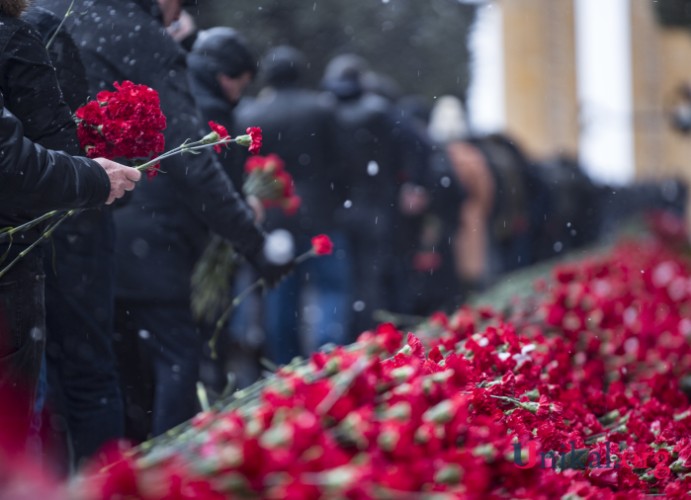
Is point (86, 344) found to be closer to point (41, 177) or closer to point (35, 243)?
point (35, 243)

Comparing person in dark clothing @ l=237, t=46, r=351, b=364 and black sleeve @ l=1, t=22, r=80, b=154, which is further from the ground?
black sleeve @ l=1, t=22, r=80, b=154

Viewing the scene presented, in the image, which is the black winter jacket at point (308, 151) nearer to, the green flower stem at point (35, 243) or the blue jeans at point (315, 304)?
the blue jeans at point (315, 304)

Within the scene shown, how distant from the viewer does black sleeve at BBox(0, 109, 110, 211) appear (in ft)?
7.24

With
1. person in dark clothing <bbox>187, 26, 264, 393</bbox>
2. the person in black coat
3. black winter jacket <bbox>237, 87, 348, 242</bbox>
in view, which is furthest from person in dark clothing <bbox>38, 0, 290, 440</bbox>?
the person in black coat

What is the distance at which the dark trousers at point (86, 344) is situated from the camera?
2.78 m

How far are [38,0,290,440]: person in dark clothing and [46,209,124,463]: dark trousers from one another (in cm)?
8

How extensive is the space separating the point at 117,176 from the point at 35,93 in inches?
9.6

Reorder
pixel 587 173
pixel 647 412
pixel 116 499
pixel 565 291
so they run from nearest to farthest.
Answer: pixel 116 499 → pixel 647 412 → pixel 565 291 → pixel 587 173

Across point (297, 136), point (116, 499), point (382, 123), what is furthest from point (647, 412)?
point (382, 123)

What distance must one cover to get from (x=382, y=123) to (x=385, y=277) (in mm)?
1149

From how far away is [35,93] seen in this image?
2.37 meters

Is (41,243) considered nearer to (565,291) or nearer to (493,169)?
(565,291)

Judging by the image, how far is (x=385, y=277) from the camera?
7395mm

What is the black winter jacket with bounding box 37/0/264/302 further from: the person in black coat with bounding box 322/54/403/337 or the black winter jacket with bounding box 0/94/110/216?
the person in black coat with bounding box 322/54/403/337
